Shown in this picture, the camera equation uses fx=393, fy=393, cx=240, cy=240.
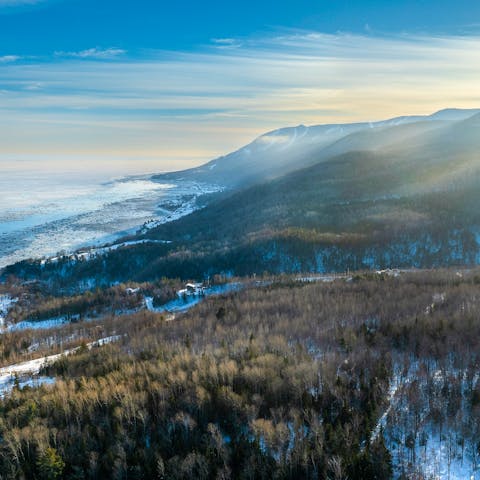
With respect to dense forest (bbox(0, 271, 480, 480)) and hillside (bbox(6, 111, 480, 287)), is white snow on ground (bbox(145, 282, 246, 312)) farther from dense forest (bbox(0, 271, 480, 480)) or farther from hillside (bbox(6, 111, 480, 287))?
dense forest (bbox(0, 271, 480, 480))

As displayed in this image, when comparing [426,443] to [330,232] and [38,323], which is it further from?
[330,232]

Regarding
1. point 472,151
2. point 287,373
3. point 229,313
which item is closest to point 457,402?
point 287,373

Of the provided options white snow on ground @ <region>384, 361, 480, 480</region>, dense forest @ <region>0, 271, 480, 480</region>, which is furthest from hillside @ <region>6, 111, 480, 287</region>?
white snow on ground @ <region>384, 361, 480, 480</region>

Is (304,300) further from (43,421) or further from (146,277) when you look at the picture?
→ (146,277)

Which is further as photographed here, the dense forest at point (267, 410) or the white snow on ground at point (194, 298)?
A: the white snow on ground at point (194, 298)

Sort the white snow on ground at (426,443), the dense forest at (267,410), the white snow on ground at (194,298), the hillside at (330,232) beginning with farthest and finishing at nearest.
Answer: the hillside at (330,232)
the white snow on ground at (194,298)
the dense forest at (267,410)
the white snow on ground at (426,443)

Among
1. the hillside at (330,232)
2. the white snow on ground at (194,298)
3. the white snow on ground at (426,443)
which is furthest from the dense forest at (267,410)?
the hillside at (330,232)

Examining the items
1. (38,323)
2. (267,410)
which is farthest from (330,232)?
(267,410)

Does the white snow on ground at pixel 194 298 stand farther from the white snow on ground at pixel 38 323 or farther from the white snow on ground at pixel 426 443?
the white snow on ground at pixel 426 443
